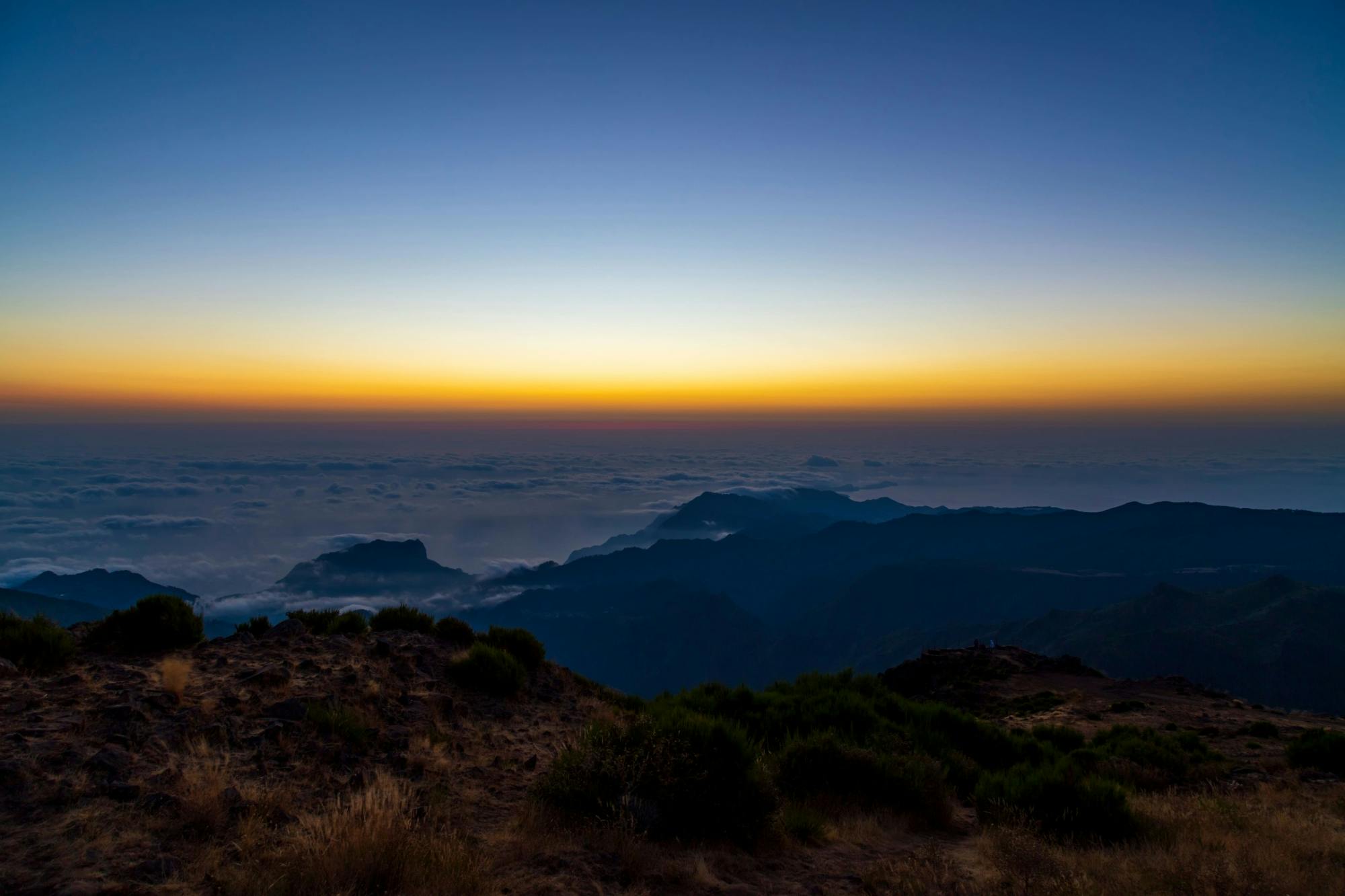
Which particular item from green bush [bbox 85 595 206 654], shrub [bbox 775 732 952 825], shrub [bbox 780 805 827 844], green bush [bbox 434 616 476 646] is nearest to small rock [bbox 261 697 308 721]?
green bush [bbox 85 595 206 654]

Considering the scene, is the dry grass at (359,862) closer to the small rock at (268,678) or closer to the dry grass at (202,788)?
the dry grass at (202,788)

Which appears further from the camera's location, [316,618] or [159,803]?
[316,618]

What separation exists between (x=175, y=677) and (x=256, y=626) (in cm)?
411

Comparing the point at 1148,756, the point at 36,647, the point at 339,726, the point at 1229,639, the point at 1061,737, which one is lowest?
the point at 1229,639

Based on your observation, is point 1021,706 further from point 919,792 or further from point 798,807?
point 798,807

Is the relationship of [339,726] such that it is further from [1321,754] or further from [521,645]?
[1321,754]

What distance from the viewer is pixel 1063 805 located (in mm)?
7570

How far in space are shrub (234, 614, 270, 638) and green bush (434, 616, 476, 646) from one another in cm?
304

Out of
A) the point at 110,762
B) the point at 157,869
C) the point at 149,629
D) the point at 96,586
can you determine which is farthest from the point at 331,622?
the point at 96,586

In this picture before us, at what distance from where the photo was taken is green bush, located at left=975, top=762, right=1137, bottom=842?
23.3ft

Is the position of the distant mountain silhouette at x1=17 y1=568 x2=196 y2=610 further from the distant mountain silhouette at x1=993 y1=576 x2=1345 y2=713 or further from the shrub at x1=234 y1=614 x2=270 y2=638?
the distant mountain silhouette at x1=993 y1=576 x2=1345 y2=713

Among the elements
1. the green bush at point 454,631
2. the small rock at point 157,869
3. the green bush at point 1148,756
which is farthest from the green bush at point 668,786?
the green bush at point 1148,756

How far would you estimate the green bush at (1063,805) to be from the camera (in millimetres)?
7090

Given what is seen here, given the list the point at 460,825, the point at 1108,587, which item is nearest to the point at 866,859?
the point at 460,825
